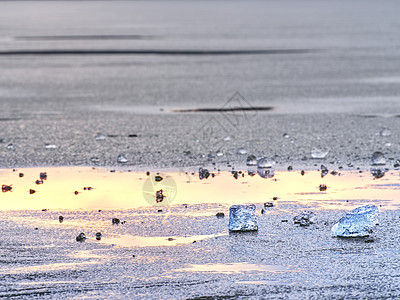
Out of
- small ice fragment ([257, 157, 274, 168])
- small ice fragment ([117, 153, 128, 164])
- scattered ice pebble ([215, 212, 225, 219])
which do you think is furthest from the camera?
small ice fragment ([117, 153, 128, 164])

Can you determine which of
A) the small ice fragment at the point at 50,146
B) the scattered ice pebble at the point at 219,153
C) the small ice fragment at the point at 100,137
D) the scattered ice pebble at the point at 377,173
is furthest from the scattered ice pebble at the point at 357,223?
the small ice fragment at the point at 100,137

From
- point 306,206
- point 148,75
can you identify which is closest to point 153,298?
point 306,206

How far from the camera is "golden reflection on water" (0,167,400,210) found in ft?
21.2

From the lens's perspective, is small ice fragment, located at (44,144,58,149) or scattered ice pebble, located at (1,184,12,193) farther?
small ice fragment, located at (44,144,58,149)

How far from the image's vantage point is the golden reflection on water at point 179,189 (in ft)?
21.2

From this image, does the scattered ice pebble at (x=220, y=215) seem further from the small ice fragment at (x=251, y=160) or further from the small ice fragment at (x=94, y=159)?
the small ice fragment at (x=94, y=159)

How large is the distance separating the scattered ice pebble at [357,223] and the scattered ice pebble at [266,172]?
6.24 ft

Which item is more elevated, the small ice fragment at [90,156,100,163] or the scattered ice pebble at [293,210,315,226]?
the small ice fragment at [90,156,100,163]

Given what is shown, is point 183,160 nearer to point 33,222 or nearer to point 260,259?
point 33,222

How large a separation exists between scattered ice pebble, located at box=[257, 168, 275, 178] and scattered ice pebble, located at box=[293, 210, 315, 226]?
1471mm

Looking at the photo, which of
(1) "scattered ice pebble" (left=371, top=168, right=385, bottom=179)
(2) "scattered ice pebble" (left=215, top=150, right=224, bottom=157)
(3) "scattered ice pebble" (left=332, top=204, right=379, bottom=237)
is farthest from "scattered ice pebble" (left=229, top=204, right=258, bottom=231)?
(2) "scattered ice pebble" (left=215, top=150, right=224, bottom=157)

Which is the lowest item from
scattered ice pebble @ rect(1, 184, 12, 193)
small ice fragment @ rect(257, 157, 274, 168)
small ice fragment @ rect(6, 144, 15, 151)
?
scattered ice pebble @ rect(1, 184, 12, 193)

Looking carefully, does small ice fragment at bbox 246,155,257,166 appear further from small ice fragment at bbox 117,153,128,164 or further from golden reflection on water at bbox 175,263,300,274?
golden reflection on water at bbox 175,263,300,274

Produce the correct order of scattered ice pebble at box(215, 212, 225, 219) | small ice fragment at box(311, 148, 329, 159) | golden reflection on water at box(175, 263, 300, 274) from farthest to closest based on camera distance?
small ice fragment at box(311, 148, 329, 159) < scattered ice pebble at box(215, 212, 225, 219) < golden reflection on water at box(175, 263, 300, 274)
